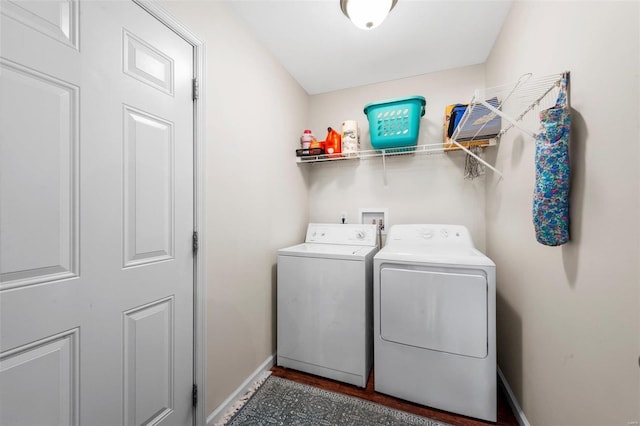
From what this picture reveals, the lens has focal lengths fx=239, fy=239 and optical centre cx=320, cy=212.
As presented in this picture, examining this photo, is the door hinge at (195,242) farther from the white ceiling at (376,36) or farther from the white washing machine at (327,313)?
the white ceiling at (376,36)

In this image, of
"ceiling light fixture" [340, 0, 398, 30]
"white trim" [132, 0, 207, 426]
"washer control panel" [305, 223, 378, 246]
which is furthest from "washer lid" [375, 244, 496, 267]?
"ceiling light fixture" [340, 0, 398, 30]

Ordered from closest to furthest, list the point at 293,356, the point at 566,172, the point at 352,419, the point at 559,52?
the point at 566,172 → the point at 559,52 → the point at 352,419 → the point at 293,356

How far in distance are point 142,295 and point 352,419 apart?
4.57 ft

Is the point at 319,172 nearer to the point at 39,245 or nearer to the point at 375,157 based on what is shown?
the point at 375,157

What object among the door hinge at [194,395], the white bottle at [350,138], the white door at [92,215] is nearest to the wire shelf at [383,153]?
the white bottle at [350,138]

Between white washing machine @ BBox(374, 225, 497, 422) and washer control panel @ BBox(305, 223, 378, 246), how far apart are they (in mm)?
552

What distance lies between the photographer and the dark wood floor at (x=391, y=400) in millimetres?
1442

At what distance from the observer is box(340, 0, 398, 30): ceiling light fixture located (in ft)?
4.26

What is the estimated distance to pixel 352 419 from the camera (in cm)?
146

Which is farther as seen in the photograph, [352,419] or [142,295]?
[352,419]

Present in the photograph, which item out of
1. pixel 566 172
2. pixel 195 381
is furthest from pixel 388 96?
pixel 195 381

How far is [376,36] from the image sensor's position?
180 cm

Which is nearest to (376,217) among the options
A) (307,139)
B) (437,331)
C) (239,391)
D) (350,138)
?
(350,138)

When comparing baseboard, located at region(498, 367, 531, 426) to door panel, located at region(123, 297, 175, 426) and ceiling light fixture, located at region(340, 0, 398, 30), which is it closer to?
door panel, located at region(123, 297, 175, 426)
